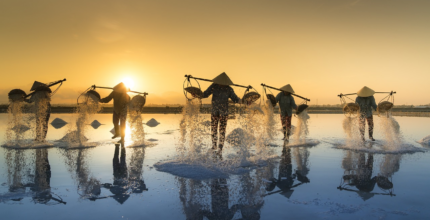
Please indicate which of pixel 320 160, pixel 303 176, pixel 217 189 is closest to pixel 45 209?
pixel 217 189

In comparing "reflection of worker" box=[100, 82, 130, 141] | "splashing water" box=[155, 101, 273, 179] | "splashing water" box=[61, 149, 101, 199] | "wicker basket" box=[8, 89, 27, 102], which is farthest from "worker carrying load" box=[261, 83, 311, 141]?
"wicker basket" box=[8, 89, 27, 102]

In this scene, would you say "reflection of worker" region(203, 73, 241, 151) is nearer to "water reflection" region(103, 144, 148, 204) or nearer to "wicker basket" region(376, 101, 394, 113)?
"water reflection" region(103, 144, 148, 204)

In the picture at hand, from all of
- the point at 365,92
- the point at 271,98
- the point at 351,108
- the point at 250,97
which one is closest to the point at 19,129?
the point at 250,97

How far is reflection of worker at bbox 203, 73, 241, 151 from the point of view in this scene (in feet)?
26.0

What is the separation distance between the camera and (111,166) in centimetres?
672

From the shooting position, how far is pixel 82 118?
11.0 meters

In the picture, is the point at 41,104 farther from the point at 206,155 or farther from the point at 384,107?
the point at 384,107

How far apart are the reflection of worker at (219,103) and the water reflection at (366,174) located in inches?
124

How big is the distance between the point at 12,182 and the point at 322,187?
17.7ft

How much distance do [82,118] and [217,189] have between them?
8.01m

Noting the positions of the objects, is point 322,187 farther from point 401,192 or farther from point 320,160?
point 320,160

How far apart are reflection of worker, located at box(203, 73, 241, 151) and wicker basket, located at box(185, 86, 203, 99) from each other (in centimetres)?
16

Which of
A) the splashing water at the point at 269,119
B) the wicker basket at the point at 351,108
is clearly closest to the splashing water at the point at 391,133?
the wicker basket at the point at 351,108

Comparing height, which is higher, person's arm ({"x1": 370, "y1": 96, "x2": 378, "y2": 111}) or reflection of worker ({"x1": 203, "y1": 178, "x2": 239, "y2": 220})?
person's arm ({"x1": 370, "y1": 96, "x2": 378, "y2": 111})
